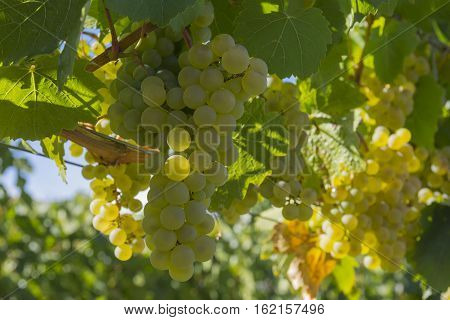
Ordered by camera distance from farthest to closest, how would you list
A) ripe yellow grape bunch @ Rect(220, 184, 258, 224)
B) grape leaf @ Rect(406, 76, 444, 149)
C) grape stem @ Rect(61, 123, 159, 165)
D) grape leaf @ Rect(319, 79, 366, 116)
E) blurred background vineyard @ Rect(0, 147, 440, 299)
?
blurred background vineyard @ Rect(0, 147, 440, 299), grape leaf @ Rect(406, 76, 444, 149), grape leaf @ Rect(319, 79, 366, 116), ripe yellow grape bunch @ Rect(220, 184, 258, 224), grape stem @ Rect(61, 123, 159, 165)

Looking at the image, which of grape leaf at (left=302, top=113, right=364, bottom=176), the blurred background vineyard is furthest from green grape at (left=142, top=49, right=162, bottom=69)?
the blurred background vineyard

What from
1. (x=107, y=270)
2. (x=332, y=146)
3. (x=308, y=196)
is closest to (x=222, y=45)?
(x=308, y=196)

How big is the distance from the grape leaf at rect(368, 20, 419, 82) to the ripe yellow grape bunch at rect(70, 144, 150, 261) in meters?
0.92

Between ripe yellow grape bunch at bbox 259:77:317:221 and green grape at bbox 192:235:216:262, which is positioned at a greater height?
ripe yellow grape bunch at bbox 259:77:317:221

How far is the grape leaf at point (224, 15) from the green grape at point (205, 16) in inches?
4.2

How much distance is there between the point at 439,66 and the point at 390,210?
2.54 feet

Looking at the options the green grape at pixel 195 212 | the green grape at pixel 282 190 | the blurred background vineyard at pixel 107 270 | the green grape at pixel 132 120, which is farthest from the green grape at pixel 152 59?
the blurred background vineyard at pixel 107 270

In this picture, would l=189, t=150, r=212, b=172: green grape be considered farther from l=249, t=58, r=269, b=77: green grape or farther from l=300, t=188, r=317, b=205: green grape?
l=300, t=188, r=317, b=205: green grape

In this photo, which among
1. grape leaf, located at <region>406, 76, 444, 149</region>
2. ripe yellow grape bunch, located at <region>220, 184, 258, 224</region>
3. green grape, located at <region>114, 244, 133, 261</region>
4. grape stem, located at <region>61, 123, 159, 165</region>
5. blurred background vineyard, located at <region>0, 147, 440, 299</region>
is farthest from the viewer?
blurred background vineyard, located at <region>0, 147, 440, 299</region>

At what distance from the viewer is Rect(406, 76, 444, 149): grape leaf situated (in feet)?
6.65

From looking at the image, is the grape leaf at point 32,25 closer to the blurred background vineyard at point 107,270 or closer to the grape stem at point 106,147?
the grape stem at point 106,147

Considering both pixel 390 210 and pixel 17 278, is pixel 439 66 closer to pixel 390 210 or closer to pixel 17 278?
pixel 390 210

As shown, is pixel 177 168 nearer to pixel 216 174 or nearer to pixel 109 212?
pixel 216 174
